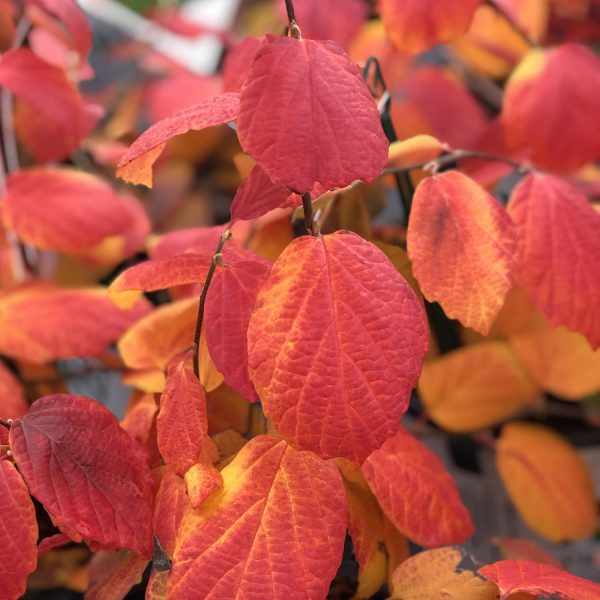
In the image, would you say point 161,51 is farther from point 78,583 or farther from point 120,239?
point 78,583

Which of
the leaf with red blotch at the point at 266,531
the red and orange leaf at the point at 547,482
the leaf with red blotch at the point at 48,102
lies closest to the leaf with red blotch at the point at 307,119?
the leaf with red blotch at the point at 266,531

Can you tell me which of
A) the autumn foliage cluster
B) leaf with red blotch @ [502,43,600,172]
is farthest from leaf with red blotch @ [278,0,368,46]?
leaf with red blotch @ [502,43,600,172]

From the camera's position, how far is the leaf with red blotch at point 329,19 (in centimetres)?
56

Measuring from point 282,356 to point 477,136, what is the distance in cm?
39

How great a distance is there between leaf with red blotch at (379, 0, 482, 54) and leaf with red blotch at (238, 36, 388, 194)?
0.19 metres

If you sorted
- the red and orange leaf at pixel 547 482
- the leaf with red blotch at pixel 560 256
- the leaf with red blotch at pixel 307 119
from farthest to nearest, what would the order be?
the red and orange leaf at pixel 547 482, the leaf with red blotch at pixel 560 256, the leaf with red blotch at pixel 307 119

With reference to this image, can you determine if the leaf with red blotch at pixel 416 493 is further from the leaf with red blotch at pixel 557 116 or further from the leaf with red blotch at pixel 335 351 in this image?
the leaf with red blotch at pixel 557 116

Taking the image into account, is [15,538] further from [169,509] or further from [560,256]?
[560,256]

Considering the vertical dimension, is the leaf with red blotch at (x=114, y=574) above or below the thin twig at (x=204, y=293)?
below

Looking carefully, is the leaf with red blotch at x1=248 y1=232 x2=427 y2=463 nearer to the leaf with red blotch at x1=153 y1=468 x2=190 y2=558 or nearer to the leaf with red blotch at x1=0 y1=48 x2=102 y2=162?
the leaf with red blotch at x1=153 y1=468 x2=190 y2=558

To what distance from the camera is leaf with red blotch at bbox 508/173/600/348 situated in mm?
386

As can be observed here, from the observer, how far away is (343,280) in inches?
11.2

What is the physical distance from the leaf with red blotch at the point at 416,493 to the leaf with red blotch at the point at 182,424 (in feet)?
0.26

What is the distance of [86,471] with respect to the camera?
313 mm
